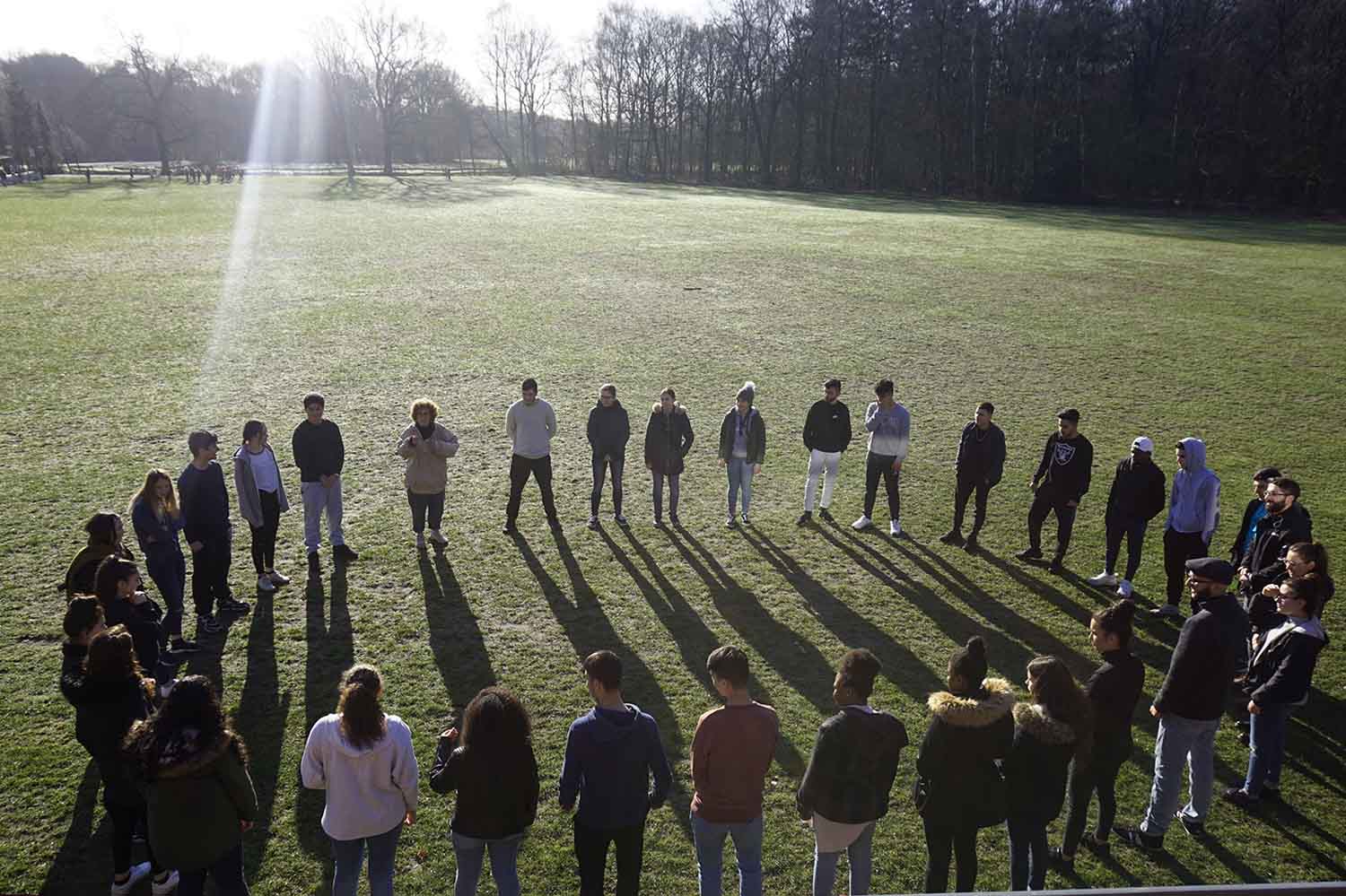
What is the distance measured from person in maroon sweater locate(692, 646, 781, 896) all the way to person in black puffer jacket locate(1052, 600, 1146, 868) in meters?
1.98

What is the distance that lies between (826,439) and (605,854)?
6954 mm

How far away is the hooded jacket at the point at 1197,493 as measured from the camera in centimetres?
816

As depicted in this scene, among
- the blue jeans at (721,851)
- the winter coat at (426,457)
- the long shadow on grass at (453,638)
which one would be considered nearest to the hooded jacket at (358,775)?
the blue jeans at (721,851)

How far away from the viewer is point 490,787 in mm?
4051

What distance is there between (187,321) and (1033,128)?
2444 inches

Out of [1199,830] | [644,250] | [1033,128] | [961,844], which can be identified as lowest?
[1199,830]

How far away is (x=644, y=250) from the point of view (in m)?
34.9

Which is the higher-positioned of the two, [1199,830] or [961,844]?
[961,844]

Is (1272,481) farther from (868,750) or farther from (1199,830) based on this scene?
(868,750)

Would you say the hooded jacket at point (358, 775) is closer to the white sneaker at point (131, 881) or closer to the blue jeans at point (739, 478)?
the white sneaker at point (131, 881)

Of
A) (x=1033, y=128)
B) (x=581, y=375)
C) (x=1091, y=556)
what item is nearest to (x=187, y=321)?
(x=581, y=375)

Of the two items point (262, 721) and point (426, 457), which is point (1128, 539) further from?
point (262, 721)

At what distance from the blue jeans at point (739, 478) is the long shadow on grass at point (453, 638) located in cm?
350

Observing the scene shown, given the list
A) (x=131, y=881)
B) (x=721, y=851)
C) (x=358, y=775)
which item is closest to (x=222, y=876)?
(x=358, y=775)
